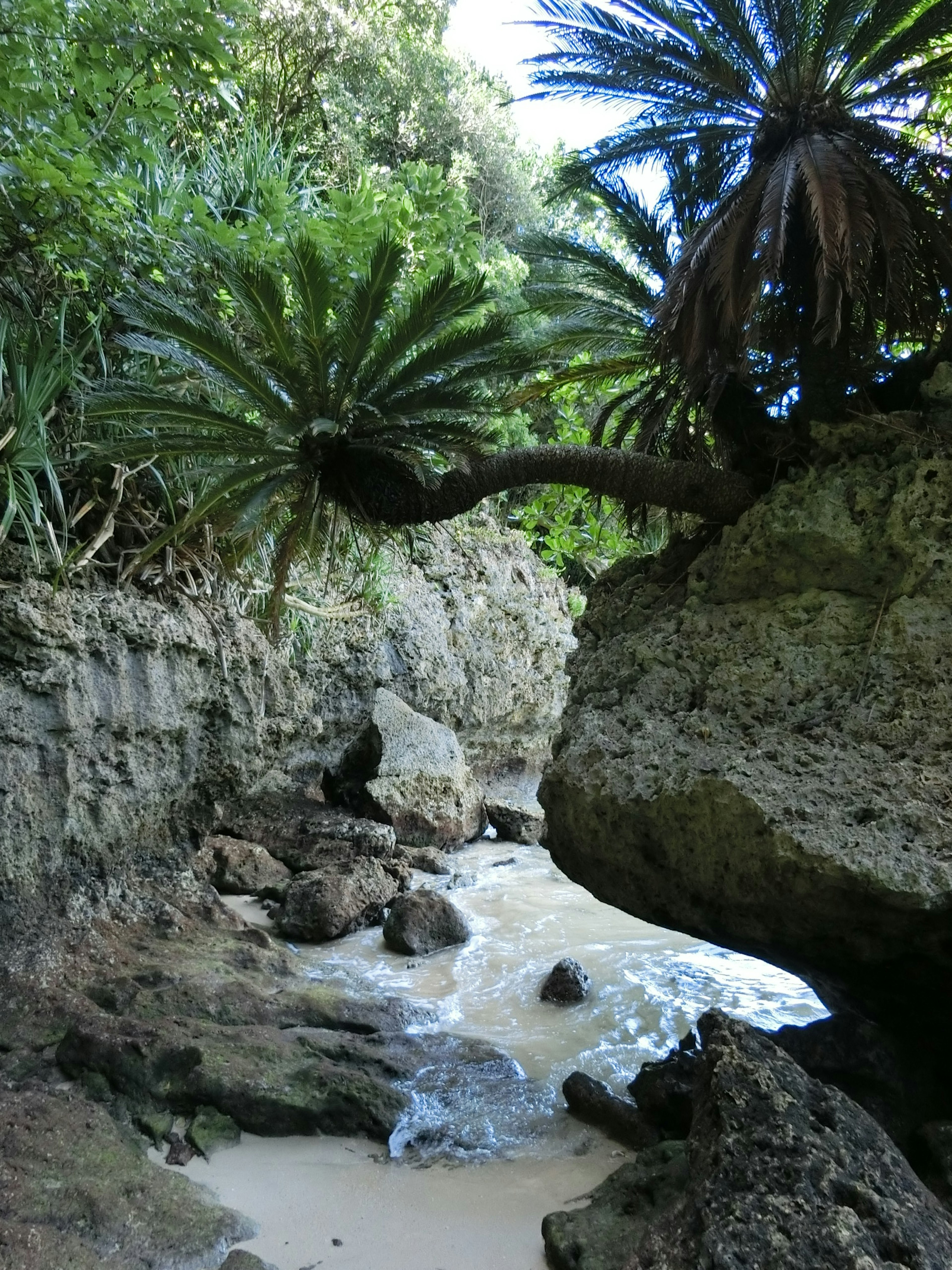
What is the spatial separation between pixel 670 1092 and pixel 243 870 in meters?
5.29

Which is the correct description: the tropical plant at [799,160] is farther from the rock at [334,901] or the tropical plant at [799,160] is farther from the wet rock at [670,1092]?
the rock at [334,901]

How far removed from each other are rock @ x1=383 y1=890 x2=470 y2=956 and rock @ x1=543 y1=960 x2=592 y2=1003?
3.98 ft

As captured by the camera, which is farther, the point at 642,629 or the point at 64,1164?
the point at 642,629

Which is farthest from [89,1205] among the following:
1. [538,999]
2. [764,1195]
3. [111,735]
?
[538,999]

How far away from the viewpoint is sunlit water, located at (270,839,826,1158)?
169 inches

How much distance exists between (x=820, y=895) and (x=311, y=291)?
3712 mm

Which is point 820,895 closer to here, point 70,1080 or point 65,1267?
point 65,1267

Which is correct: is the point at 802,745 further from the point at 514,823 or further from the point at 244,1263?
the point at 514,823

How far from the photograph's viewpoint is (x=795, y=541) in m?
4.07

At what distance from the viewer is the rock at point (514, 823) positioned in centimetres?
1154

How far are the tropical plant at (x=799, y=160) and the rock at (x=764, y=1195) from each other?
3.07m

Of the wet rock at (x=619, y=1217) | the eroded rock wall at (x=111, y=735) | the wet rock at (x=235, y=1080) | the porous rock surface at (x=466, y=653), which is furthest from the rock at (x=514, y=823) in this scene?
the wet rock at (x=619, y=1217)

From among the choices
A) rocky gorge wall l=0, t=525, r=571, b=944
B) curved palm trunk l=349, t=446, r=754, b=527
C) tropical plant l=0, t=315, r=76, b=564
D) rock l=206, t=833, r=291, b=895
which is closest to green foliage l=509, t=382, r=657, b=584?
curved palm trunk l=349, t=446, r=754, b=527

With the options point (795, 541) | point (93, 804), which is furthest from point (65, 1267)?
point (795, 541)
